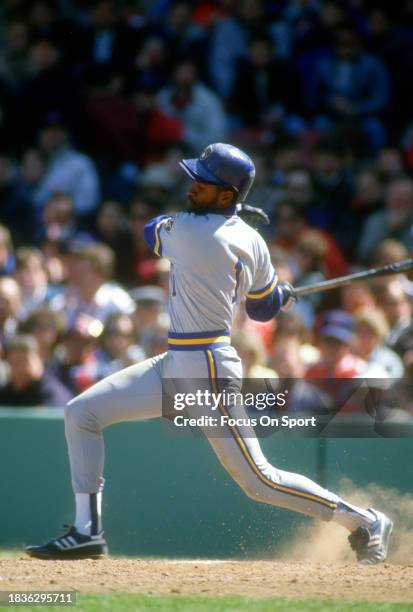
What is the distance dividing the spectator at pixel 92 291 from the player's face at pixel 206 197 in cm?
372

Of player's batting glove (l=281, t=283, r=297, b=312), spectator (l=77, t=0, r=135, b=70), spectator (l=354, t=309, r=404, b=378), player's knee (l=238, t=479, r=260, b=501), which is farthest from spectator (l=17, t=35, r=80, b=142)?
player's knee (l=238, t=479, r=260, b=501)

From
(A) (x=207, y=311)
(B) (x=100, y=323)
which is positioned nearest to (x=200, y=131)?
(B) (x=100, y=323)

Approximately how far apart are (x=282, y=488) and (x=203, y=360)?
72 centimetres

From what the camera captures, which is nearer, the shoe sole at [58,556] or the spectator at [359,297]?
the shoe sole at [58,556]

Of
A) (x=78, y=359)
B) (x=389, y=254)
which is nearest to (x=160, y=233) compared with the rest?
(x=78, y=359)

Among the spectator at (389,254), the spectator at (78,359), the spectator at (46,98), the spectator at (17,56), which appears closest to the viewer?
the spectator at (78,359)

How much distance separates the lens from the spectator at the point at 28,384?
8.81 meters

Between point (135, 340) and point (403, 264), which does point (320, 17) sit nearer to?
point (135, 340)

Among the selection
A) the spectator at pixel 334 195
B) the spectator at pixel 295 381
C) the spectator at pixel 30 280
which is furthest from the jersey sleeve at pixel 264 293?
the spectator at pixel 334 195

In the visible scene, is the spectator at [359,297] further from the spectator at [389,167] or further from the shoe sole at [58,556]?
the shoe sole at [58,556]

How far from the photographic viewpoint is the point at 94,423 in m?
6.36

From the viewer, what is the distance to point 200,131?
41.4 feet

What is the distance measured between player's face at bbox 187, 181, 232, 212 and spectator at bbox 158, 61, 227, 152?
630cm

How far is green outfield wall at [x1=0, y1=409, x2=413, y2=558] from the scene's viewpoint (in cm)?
762
